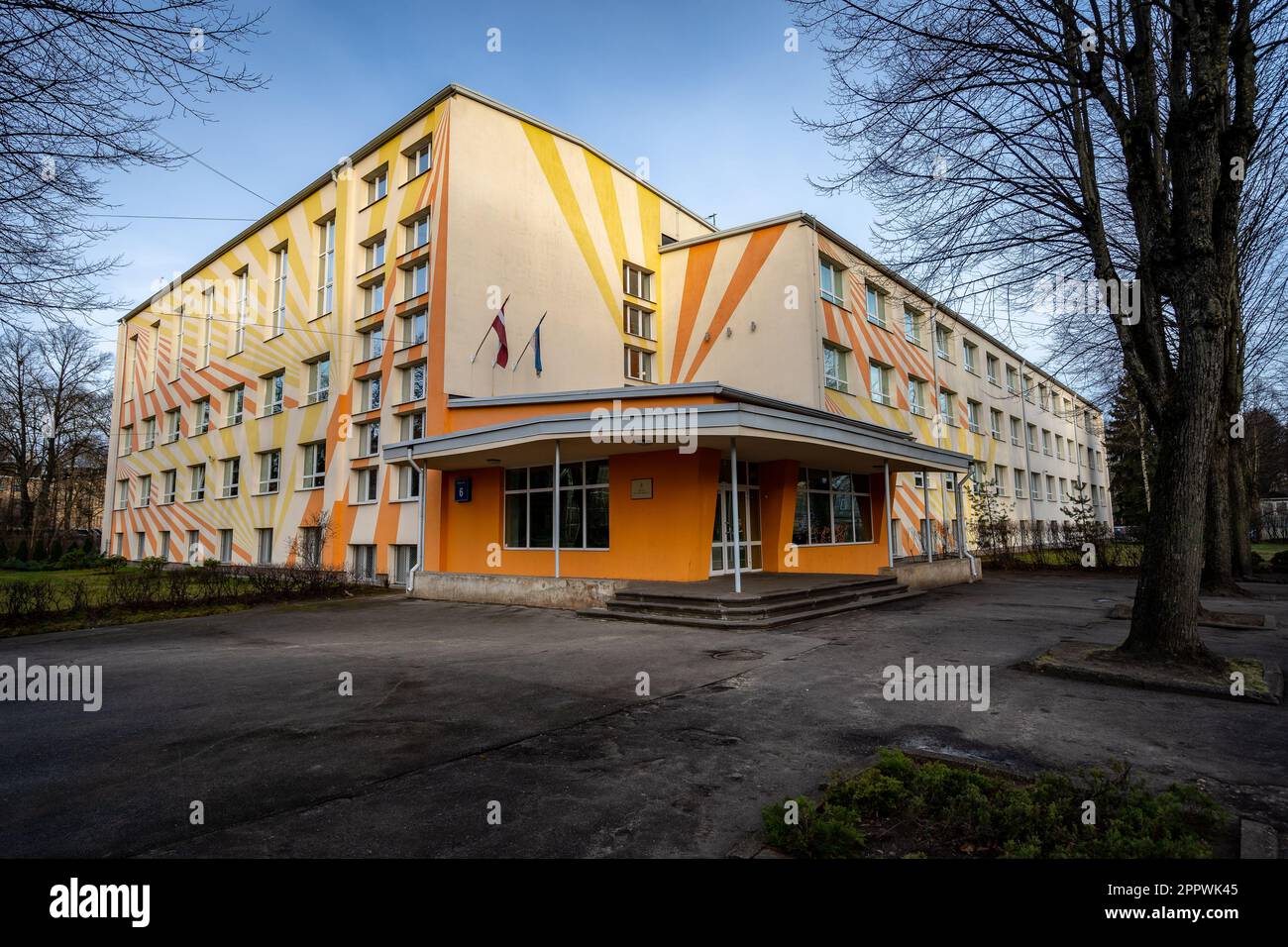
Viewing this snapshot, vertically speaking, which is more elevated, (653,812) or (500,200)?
(500,200)

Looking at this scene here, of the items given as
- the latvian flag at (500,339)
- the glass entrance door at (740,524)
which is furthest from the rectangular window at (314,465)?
the glass entrance door at (740,524)

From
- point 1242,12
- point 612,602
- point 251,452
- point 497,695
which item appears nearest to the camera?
point 497,695

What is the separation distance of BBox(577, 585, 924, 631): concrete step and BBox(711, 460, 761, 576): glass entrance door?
2703 millimetres

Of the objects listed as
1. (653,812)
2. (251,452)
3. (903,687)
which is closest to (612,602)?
(903,687)

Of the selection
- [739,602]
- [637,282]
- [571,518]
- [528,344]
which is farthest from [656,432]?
[637,282]

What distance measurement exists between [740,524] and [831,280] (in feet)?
34.2

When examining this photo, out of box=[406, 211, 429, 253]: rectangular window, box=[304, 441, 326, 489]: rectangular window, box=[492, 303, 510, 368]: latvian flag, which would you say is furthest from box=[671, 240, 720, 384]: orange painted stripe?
box=[304, 441, 326, 489]: rectangular window

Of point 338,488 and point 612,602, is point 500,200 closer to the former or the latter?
point 338,488

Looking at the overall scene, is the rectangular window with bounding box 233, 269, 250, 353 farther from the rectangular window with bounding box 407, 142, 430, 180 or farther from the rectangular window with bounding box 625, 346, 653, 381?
the rectangular window with bounding box 625, 346, 653, 381

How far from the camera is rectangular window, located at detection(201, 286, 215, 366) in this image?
2805cm

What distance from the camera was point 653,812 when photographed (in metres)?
3.42

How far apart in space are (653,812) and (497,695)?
3.03 meters

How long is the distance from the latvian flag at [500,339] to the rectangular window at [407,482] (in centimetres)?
391

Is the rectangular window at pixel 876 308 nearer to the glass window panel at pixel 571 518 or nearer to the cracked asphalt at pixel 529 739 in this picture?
the glass window panel at pixel 571 518
